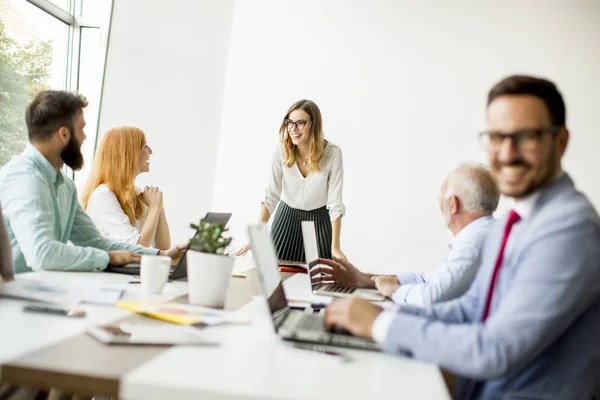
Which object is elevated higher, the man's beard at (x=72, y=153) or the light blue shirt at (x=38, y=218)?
the man's beard at (x=72, y=153)

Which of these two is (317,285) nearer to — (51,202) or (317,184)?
(51,202)

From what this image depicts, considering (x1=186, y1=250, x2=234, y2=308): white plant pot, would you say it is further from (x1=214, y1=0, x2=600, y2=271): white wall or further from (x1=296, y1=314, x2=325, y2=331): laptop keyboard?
(x1=214, y1=0, x2=600, y2=271): white wall

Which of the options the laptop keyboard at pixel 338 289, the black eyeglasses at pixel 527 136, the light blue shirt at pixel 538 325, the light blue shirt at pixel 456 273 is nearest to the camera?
the light blue shirt at pixel 538 325

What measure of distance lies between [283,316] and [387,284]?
2.90 ft

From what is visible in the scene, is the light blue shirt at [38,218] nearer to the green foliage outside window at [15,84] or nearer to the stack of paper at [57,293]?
the stack of paper at [57,293]

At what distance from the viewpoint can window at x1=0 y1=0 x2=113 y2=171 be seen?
4.29m

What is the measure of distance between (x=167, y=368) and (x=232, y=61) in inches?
202

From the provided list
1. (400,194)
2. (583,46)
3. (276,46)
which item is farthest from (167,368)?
(583,46)

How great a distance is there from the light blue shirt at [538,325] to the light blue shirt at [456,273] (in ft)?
2.25

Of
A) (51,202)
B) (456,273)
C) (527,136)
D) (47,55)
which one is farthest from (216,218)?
(47,55)

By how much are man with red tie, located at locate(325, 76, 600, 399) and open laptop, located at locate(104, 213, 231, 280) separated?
88cm

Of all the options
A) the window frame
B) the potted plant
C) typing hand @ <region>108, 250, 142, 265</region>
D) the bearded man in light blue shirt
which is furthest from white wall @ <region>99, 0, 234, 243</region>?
the potted plant

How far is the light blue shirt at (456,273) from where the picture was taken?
203 centimetres

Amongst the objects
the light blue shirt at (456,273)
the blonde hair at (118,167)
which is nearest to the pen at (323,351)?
the light blue shirt at (456,273)
